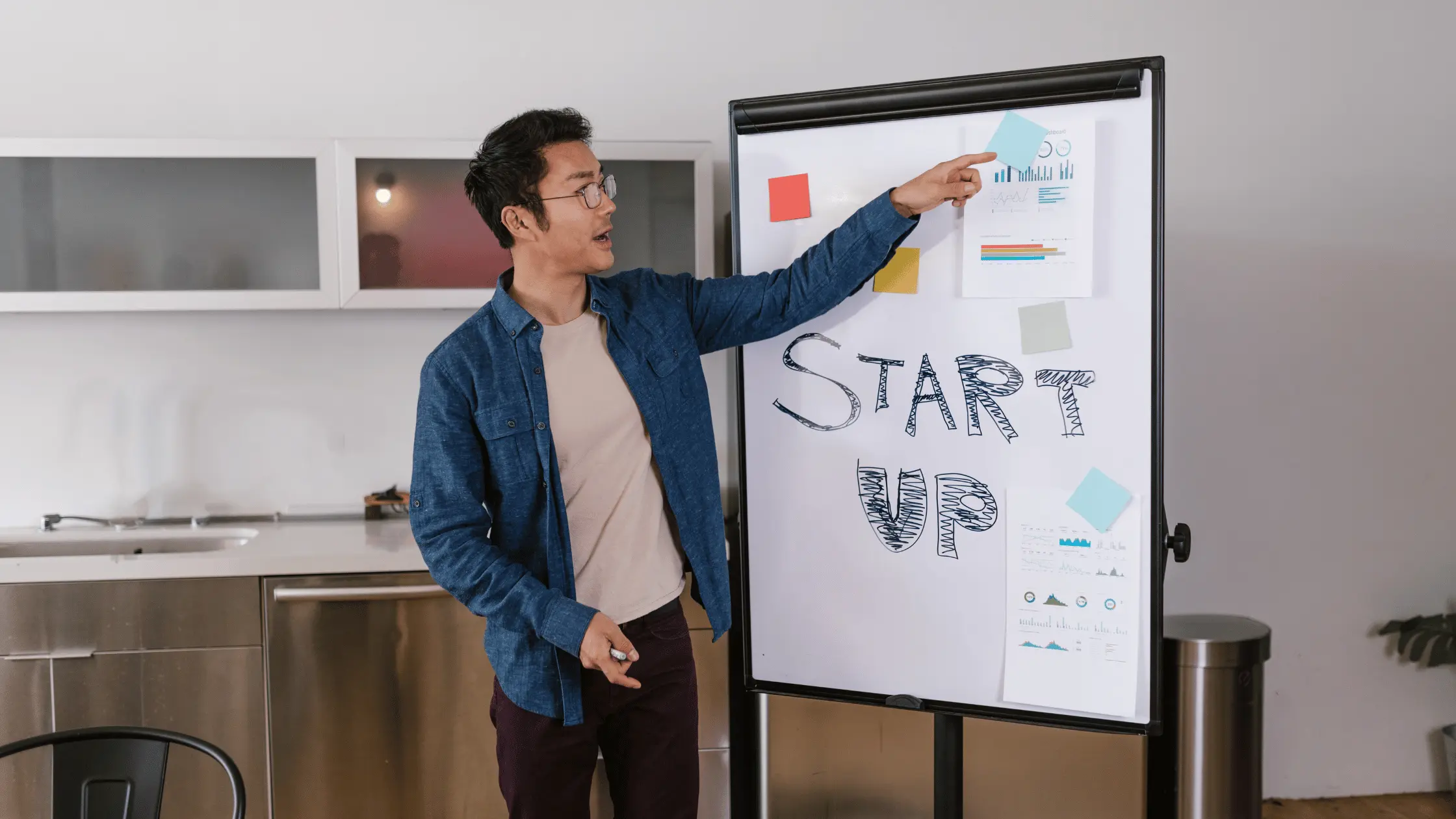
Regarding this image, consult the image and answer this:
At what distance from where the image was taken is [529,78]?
Answer: 252 cm

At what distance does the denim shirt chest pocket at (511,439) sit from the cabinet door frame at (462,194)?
94cm

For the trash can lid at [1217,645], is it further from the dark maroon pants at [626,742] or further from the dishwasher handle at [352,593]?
the dishwasher handle at [352,593]

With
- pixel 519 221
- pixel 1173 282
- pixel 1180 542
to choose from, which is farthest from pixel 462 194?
pixel 1173 282

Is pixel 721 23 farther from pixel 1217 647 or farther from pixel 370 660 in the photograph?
pixel 1217 647

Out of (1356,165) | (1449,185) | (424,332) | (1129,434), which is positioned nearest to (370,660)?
(424,332)

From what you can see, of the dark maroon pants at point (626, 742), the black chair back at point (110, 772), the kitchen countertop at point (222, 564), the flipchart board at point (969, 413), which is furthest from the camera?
the kitchen countertop at point (222, 564)

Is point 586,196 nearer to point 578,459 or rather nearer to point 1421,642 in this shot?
point 578,459

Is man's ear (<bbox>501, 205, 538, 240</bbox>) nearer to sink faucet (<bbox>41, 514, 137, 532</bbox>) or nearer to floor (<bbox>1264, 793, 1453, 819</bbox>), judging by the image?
sink faucet (<bbox>41, 514, 137, 532</bbox>)

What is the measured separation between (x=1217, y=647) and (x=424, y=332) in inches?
82.3

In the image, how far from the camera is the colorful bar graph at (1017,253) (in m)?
1.34

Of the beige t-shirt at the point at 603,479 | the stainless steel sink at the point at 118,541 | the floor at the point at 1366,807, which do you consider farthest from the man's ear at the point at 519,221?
the floor at the point at 1366,807

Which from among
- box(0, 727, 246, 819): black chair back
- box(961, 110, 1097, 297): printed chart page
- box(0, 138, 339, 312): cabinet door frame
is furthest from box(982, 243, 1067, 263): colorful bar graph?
box(0, 138, 339, 312): cabinet door frame

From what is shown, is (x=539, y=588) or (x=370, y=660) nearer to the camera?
(x=539, y=588)

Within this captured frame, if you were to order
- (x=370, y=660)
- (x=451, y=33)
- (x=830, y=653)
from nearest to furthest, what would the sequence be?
(x=830, y=653) → (x=370, y=660) → (x=451, y=33)
